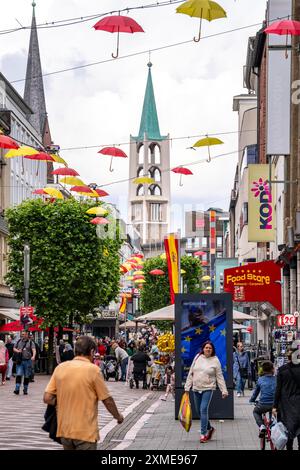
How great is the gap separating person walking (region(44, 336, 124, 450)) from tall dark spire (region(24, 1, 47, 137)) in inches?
4320

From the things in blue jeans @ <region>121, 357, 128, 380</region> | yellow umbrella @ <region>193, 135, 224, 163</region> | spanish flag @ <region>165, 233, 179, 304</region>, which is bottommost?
blue jeans @ <region>121, 357, 128, 380</region>

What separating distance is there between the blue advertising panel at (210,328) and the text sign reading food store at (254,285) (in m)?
17.9

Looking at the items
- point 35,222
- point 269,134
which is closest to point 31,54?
point 35,222

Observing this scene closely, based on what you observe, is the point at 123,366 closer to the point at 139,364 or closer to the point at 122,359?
the point at 122,359

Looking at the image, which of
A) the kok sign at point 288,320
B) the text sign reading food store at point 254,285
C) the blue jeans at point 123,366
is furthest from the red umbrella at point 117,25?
A: the blue jeans at point 123,366

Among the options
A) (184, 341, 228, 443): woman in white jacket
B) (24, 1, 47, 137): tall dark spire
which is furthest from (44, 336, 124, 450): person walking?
(24, 1, 47, 137): tall dark spire

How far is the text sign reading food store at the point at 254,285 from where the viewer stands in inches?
1633

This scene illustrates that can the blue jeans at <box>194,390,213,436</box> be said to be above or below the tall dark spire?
below

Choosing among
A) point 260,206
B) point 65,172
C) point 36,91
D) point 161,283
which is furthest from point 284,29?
point 36,91

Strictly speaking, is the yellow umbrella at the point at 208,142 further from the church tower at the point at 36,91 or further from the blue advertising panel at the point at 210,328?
the church tower at the point at 36,91

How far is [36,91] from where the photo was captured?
124188 millimetres

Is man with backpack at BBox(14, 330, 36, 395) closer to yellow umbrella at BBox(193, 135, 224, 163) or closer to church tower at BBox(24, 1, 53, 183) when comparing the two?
yellow umbrella at BBox(193, 135, 224, 163)

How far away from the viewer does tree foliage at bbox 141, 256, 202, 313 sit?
352ft

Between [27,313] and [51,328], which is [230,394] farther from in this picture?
[51,328]
